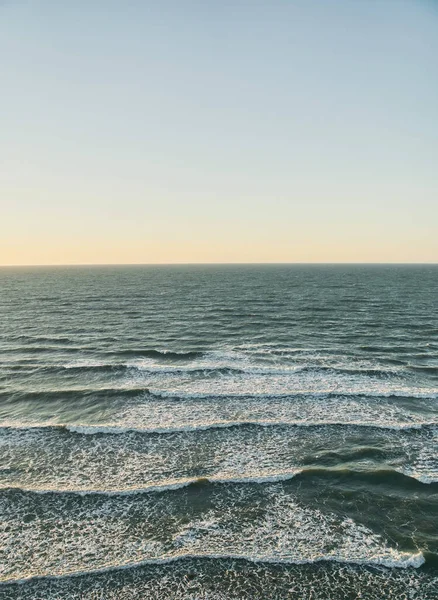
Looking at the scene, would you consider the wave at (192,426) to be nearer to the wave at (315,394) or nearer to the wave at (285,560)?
the wave at (315,394)

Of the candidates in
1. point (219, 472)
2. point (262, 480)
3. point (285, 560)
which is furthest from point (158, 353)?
point (285, 560)

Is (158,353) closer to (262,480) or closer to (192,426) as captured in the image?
(192,426)

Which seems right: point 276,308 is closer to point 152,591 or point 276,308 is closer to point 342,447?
point 342,447

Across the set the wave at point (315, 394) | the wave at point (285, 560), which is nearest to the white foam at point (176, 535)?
the wave at point (285, 560)

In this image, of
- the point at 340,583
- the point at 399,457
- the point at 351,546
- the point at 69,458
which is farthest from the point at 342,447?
the point at 69,458

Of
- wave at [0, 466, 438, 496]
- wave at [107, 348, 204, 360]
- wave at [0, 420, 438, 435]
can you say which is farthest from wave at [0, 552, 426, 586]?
wave at [107, 348, 204, 360]

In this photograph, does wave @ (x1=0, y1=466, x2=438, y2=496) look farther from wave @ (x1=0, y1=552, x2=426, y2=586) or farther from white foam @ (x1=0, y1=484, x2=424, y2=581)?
wave @ (x1=0, y1=552, x2=426, y2=586)
